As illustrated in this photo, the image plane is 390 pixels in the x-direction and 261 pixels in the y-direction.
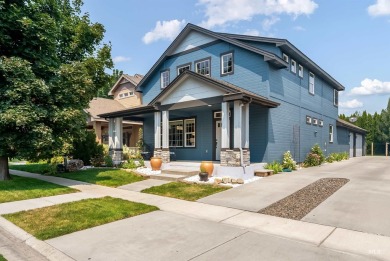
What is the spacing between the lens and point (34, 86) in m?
9.81

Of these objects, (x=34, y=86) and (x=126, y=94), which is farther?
(x=126, y=94)

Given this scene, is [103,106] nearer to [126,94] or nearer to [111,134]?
[126,94]

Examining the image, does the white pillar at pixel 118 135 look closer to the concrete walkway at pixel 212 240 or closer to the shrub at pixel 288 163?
the shrub at pixel 288 163

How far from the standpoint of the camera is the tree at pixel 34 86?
378 inches

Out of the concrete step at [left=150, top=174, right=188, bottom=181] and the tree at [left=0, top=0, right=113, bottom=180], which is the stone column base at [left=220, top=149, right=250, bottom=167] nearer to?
the concrete step at [left=150, top=174, right=188, bottom=181]

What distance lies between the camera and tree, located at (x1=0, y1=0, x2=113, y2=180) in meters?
9.59

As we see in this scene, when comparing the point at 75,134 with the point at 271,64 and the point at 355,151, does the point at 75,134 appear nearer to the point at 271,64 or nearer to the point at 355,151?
the point at 271,64

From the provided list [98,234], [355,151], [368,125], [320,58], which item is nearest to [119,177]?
[98,234]

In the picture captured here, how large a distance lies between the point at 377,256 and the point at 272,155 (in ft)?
32.0

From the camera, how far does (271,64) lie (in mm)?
13555

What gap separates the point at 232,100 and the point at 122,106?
17.1 meters

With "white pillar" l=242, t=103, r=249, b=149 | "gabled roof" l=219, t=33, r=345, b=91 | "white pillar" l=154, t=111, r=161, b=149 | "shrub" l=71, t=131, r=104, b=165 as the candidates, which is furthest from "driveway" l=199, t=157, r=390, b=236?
"shrub" l=71, t=131, r=104, b=165

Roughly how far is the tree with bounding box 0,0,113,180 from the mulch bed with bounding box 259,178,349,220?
8.31m

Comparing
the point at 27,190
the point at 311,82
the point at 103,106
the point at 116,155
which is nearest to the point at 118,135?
the point at 116,155
